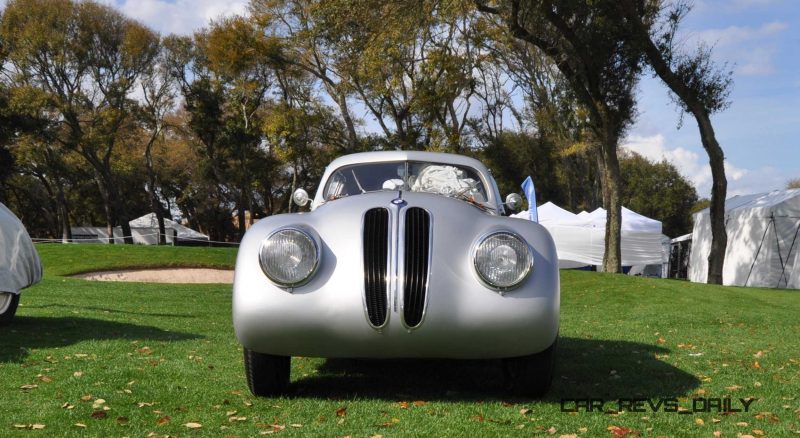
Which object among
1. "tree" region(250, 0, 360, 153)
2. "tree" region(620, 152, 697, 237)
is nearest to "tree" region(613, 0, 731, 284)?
"tree" region(250, 0, 360, 153)

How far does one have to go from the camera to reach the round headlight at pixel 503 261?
4.57 m

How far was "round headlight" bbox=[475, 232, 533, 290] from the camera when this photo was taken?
457 cm

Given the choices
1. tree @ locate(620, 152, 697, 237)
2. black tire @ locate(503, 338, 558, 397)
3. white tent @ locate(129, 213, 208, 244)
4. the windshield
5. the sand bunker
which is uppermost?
tree @ locate(620, 152, 697, 237)

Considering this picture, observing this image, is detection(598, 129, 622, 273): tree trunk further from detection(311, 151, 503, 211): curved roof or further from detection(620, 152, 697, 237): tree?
detection(620, 152, 697, 237): tree

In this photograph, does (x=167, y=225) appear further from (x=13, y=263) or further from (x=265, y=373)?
(x=265, y=373)

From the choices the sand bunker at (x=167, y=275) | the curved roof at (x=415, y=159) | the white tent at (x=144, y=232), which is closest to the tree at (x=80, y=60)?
the white tent at (x=144, y=232)

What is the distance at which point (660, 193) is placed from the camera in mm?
62719

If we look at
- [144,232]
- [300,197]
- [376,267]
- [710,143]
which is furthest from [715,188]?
[144,232]

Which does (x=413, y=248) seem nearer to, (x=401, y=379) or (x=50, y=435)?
(x=401, y=379)

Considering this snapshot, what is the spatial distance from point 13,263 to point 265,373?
4.20 metres

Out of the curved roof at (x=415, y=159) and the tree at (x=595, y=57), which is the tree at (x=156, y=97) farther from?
the curved roof at (x=415, y=159)

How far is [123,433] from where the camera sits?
4059mm

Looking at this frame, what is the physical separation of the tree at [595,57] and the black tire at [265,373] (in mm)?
16059

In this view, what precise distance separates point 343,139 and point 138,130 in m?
12.3
